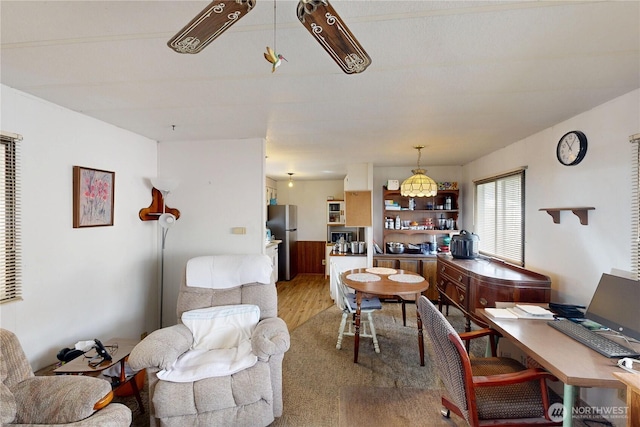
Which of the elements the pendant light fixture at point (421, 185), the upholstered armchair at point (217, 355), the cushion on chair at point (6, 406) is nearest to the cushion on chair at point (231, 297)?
the upholstered armchair at point (217, 355)

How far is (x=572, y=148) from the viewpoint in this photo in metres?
2.32

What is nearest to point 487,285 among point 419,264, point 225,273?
point 419,264

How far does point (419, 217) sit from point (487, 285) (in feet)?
7.94

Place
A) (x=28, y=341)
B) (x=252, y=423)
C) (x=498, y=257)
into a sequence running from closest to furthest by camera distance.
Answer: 1. (x=252, y=423)
2. (x=28, y=341)
3. (x=498, y=257)

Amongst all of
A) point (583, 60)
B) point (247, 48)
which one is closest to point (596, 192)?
point (583, 60)

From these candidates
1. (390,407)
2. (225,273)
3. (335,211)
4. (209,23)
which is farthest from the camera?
(335,211)

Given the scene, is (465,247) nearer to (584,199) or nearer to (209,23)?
(584,199)

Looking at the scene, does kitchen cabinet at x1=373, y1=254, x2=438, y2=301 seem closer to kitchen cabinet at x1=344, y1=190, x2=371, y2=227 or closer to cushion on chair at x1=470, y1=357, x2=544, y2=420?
kitchen cabinet at x1=344, y1=190, x2=371, y2=227

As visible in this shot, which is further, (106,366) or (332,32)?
(106,366)

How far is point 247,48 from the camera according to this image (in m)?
1.40

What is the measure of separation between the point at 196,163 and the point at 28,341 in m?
2.02

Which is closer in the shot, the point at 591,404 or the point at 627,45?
the point at 627,45

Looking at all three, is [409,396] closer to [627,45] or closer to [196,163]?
[627,45]

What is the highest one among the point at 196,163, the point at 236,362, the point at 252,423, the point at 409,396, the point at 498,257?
the point at 196,163
